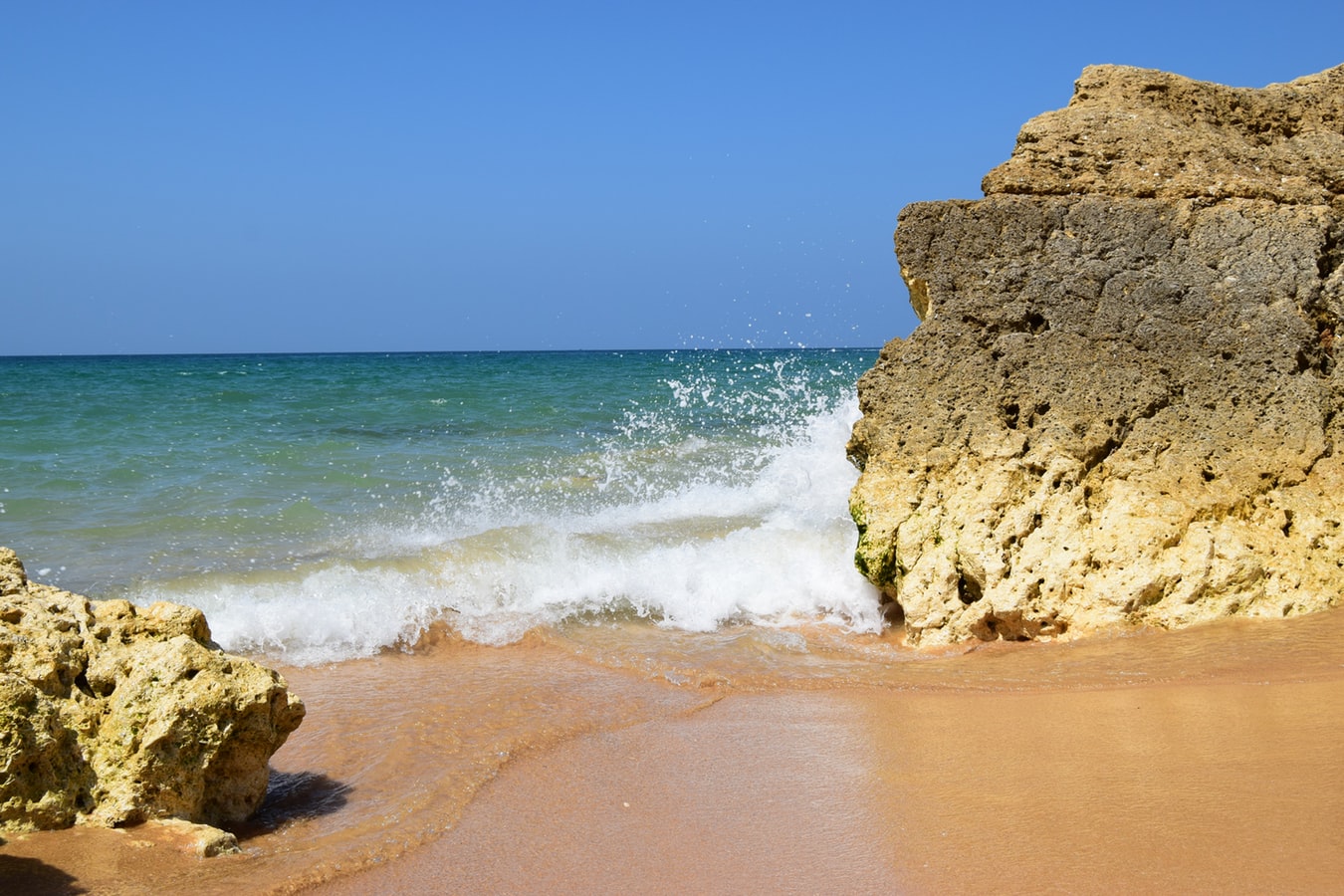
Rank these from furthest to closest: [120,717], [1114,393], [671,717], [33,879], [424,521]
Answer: [424,521]
[1114,393]
[671,717]
[120,717]
[33,879]

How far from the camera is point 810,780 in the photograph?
363 cm

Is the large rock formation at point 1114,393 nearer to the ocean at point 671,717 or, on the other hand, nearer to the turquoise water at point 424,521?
the ocean at point 671,717

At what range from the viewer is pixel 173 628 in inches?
139

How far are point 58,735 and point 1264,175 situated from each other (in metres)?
5.96

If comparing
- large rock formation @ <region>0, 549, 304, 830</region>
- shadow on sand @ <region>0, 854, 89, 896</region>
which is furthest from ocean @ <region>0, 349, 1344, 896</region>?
large rock formation @ <region>0, 549, 304, 830</region>

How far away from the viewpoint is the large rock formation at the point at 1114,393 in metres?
5.03

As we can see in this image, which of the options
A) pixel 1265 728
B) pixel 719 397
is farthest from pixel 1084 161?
pixel 719 397

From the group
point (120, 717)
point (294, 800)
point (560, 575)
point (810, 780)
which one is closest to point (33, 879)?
point (120, 717)

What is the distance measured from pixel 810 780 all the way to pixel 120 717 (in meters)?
2.18

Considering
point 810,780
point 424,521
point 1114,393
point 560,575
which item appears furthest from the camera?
point 424,521

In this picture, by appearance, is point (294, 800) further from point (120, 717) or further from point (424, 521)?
point (424, 521)

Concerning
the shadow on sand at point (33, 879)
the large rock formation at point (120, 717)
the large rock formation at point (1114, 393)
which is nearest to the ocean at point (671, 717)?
the shadow on sand at point (33, 879)

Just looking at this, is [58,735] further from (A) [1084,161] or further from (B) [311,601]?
(A) [1084,161]

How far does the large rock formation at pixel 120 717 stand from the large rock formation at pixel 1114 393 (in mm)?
3235
